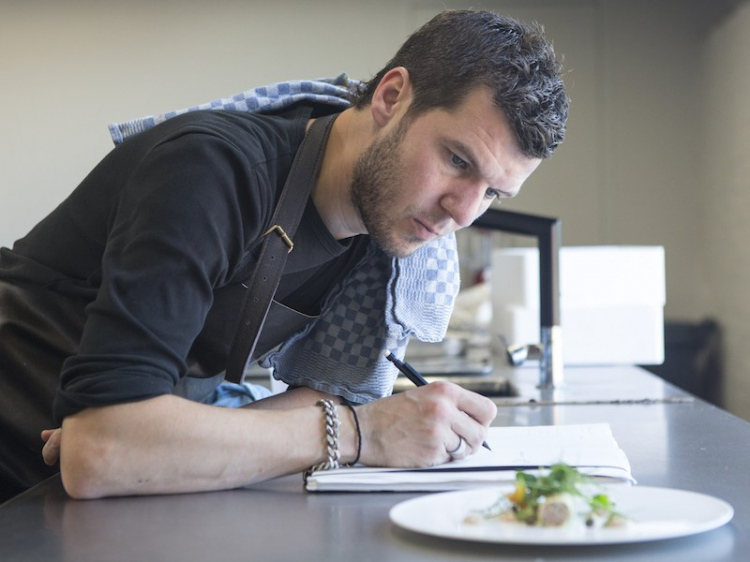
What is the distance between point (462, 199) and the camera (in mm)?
1384

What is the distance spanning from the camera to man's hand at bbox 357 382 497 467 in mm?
1188

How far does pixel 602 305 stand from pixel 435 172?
1540mm

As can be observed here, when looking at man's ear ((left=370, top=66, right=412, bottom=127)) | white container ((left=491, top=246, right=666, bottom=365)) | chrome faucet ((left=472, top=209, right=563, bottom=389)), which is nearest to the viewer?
man's ear ((left=370, top=66, right=412, bottom=127))

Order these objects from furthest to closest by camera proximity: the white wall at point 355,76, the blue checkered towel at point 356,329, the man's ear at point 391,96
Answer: the white wall at point 355,76
the blue checkered towel at point 356,329
the man's ear at point 391,96

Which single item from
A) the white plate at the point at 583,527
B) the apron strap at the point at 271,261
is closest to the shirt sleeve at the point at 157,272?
the apron strap at the point at 271,261

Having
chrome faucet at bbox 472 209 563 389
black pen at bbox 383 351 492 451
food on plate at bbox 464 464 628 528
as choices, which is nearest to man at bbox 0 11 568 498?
black pen at bbox 383 351 492 451

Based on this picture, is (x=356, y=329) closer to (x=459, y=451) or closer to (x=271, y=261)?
(x=271, y=261)

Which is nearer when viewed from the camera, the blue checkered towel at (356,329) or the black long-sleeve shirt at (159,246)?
the black long-sleeve shirt at (159,246)

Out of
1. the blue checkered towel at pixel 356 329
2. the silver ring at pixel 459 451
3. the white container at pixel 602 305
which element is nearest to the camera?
the silver ring at pixel 459 451

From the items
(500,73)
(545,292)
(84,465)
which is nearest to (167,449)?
(84,465)

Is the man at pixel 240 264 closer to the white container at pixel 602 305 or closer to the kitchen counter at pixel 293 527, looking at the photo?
the kitchen counter at pixel 293 527

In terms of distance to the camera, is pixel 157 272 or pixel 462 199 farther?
pixel 462 199

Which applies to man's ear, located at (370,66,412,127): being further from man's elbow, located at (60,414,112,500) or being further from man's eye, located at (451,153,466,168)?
man's elbow, located at (60,414,112,500)

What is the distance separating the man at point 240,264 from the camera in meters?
1.11
